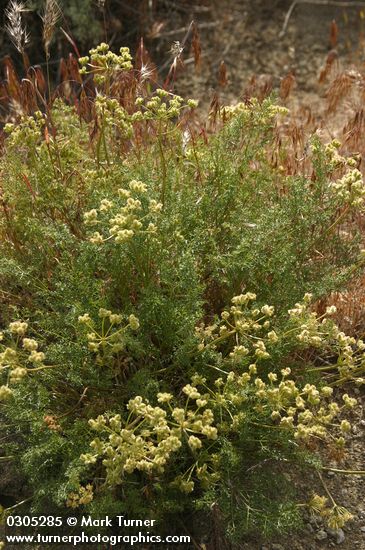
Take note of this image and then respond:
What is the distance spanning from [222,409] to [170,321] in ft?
1.27

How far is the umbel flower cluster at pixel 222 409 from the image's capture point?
7.36 feet

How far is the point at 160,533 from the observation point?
279 cm

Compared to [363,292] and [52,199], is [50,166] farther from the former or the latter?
[363,292]

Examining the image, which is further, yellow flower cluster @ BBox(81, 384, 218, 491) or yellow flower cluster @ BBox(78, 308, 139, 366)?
yellow flower cluster @ BBox(78, 308, 139, 366)

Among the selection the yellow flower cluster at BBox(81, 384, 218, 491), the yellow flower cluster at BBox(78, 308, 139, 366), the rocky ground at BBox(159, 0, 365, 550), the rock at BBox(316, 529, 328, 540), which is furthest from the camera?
the rocky ground at BBox(159, 0, 365, 550)

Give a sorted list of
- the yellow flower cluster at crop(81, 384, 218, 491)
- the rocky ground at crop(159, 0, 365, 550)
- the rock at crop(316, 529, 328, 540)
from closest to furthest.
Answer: the yellow flower cluster at crop(81, 384, 218, 491), the rock at crop(316, 529, 328, 540), the rocky ground at crop(159, 0, 365, 550)

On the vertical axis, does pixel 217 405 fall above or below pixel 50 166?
below

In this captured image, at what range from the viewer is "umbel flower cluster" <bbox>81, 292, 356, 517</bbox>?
2.24 meters

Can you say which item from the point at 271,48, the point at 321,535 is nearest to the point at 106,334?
the point at 321,535

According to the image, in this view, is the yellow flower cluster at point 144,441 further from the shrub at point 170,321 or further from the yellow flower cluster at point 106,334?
the yellow flower cluster at point 106,334

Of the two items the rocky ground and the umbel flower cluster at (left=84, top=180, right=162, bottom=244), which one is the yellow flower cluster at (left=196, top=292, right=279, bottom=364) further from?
the rocky ground

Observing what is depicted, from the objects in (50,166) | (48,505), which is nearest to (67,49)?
(50,166)

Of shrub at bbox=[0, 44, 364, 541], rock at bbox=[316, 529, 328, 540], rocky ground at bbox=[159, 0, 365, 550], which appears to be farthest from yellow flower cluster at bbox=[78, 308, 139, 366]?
rocky ground at bbox=[159, 0, 365, 550]

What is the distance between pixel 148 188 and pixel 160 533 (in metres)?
1.36
